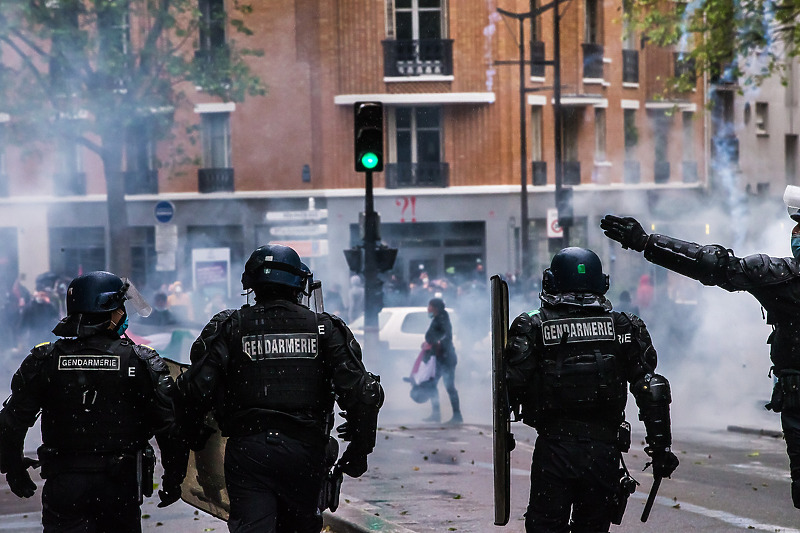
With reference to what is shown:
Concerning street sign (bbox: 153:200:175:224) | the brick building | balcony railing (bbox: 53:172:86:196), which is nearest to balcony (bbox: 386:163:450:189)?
the brick building

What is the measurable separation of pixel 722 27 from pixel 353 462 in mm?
15440

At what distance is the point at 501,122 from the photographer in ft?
101

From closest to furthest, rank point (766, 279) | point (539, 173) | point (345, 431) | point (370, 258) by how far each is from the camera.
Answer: point (345, 431)
point (766, 279)
point (370, 258)
point (539, 173)

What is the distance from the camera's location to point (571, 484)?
5207 mm

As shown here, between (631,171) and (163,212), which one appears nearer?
(163,212)

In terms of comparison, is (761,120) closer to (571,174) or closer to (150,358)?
(571,174)

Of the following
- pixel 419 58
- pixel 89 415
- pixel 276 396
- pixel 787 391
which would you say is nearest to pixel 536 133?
pixel 419 58

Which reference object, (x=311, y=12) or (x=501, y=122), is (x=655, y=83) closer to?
(x=501, y=122)

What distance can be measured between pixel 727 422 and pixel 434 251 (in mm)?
16755

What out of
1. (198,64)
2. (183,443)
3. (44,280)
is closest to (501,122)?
(198,64)

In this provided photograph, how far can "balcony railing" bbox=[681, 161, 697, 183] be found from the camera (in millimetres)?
33719

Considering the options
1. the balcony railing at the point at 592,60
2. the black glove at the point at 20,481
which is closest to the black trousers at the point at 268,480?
the black glove at the point at 20,481

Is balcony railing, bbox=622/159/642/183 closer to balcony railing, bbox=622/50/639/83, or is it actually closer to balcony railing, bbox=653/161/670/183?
balcony railing, bbox=653/161/670/183

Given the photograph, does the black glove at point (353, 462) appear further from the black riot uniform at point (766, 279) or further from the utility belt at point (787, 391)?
the utility belt at point (787, 391)
